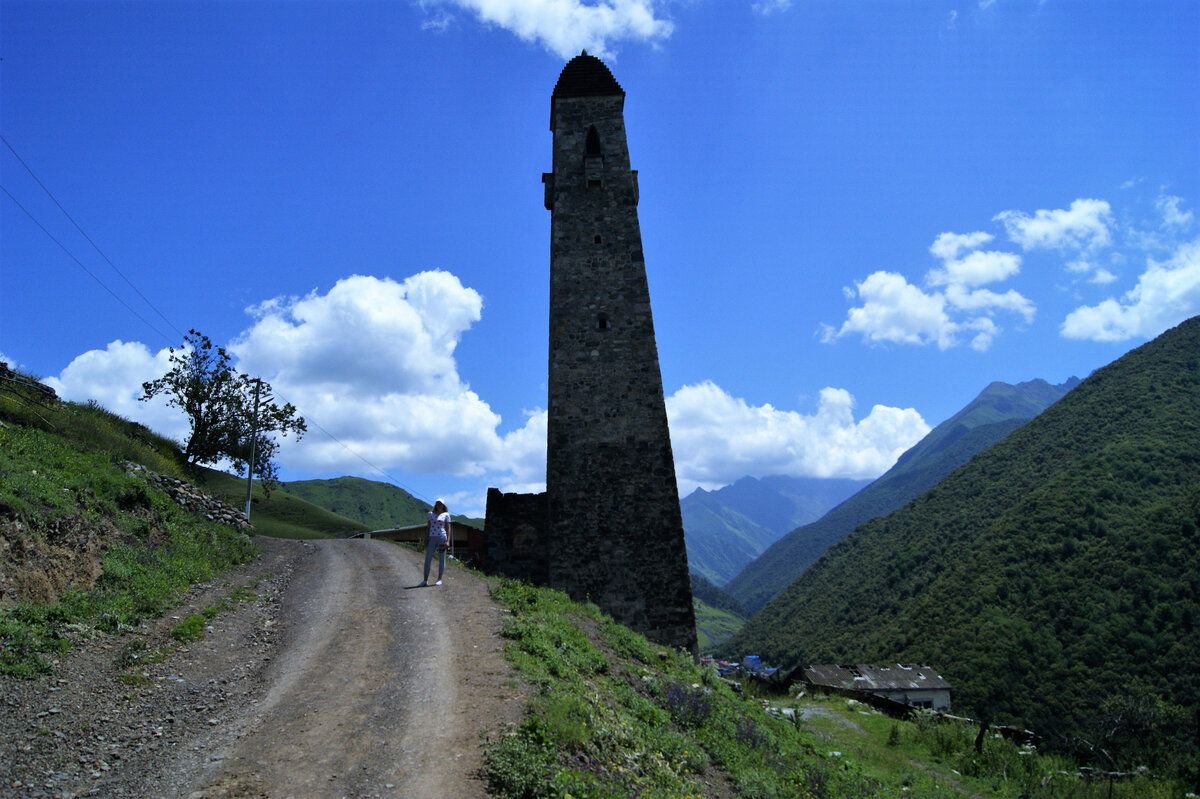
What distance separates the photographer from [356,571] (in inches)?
708

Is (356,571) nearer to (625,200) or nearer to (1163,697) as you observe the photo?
(625,200)

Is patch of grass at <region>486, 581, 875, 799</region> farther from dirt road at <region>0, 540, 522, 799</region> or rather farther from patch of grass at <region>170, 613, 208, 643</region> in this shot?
patch of grass at <region>170, 613, 208, 643</region>

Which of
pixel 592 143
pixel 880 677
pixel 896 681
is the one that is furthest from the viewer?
pixel 880 677

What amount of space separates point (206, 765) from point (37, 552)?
6.60 metres

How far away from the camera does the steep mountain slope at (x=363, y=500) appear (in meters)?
106

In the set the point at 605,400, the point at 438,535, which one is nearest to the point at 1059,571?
the point at 605,400

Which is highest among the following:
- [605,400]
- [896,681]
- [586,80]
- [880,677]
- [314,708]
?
[586,80]

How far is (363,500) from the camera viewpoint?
4491 inches

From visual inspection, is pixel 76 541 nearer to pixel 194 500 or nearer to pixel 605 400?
pixel 194 500

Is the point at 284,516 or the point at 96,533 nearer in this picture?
the point at 96,533

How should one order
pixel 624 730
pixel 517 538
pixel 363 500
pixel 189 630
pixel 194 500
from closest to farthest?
pixel 624 730 → pixel 189 630 → pixel 517 538 → pixel 194 500 → pixel 363 500

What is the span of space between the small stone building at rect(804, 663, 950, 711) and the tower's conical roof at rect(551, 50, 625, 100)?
3284cm

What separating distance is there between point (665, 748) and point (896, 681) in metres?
43.0

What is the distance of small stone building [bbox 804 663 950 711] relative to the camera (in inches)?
1714
